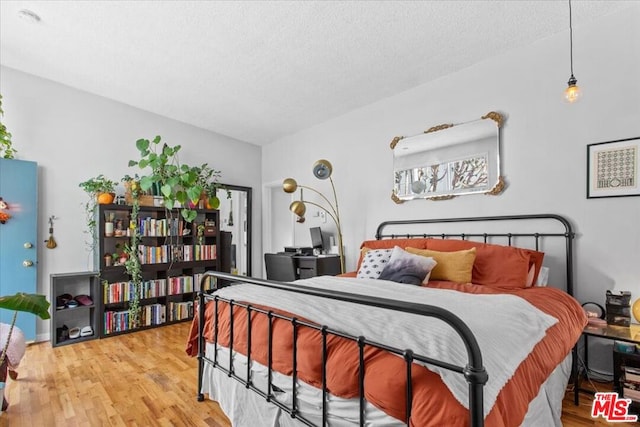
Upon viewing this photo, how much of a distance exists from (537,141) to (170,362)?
353 cm

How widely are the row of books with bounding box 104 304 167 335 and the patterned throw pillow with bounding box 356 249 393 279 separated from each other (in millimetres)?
2602

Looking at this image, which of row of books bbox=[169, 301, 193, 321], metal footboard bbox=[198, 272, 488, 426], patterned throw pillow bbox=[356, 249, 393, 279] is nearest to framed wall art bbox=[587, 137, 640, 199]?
patterned throw pillow bbox=[356, 249, 393, 279]

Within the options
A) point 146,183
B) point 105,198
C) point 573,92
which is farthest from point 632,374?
point 105,198

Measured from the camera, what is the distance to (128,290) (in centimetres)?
375

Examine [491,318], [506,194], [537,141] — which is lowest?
[491,318]

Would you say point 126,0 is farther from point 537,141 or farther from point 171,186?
point 537,141

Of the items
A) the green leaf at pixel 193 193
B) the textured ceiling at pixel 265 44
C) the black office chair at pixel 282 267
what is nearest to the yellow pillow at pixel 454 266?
the textured ceiling at pixel 265 44

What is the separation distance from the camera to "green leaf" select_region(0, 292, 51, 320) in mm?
1509

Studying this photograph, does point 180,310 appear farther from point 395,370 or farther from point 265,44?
point 395,370

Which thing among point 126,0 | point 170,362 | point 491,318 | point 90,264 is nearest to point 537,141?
point 491,318

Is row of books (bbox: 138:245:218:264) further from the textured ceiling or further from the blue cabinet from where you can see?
the textured ceiling

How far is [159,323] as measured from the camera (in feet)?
13.0

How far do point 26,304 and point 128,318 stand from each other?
242cm

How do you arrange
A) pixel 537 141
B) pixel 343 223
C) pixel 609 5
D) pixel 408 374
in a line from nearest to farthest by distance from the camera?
pixel 408 374, pixel 609 5, pixel 537 141, pixel 343 223
